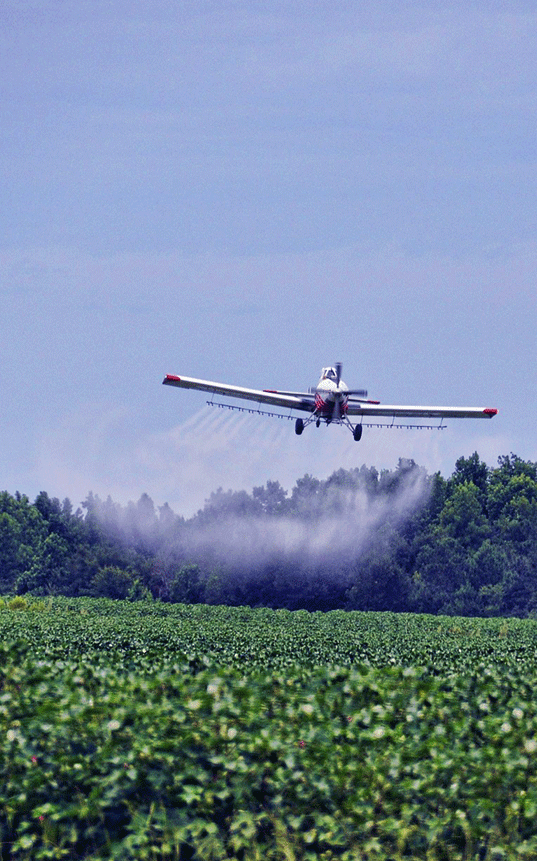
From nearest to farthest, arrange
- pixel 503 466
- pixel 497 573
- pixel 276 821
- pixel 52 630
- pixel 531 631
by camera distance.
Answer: pixel 276 821
pixel 52 630
pixel 531 631
pixel 497 573
pixel 503 466

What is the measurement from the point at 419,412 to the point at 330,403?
12612 mm

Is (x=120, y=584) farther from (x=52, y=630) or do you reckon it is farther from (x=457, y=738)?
(x=457, y=738)

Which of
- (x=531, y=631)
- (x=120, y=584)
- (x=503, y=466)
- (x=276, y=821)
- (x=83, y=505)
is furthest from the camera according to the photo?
(x=83, y=505)

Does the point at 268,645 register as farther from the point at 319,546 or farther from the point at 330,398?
the point at 319,546

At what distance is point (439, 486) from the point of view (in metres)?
125

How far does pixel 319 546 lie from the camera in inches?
4621

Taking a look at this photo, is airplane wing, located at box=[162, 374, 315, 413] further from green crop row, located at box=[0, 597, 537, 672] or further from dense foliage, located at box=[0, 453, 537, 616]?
dense foliage, located at box=[0, 453, 537, 616]

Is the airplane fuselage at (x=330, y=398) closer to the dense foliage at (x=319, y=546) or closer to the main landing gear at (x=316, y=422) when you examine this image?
the main landing gear at (x=316, y=422)

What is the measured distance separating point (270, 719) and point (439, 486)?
117 m

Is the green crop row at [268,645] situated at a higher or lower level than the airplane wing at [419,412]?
lower

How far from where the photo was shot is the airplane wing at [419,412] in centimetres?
5850

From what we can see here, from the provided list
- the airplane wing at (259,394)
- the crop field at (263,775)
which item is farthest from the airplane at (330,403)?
the crop field at (263,775)

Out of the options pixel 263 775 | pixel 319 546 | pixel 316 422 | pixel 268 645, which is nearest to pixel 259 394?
pixel 316 422

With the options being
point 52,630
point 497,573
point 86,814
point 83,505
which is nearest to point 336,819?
point 86,814
